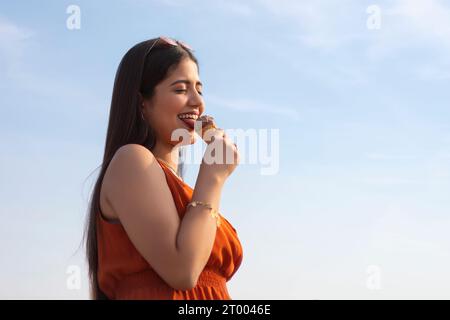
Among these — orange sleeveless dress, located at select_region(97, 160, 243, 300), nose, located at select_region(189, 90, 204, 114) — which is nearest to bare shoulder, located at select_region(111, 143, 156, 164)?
orange sleeveless dress, located at select_region(97, 160, 243, 300)

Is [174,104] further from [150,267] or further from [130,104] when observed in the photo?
[150,267]

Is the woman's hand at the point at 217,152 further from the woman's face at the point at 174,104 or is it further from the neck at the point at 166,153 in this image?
the neck at the point at 166,153

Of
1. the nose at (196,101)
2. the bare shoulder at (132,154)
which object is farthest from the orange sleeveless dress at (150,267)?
the nose at (196,101)

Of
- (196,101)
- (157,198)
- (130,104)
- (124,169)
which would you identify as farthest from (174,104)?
(157,198)

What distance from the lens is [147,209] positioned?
14.5ft

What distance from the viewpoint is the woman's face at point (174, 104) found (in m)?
4.91

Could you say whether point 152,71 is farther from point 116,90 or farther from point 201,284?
point 201,284

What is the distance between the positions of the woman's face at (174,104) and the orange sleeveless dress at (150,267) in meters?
0.27

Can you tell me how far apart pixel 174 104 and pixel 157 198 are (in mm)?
743
